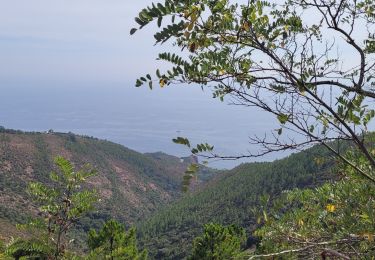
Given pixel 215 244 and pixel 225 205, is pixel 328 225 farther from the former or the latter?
pixel 225 205

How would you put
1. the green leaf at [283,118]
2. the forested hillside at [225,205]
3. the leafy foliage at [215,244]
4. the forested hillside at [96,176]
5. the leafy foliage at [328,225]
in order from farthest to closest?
the forested hillside at [96,176]
the forested hillside at [225,205]
the leafy foliage at [215,244]
the leafy foliage at [328,225]
the green leaf at [283,118]

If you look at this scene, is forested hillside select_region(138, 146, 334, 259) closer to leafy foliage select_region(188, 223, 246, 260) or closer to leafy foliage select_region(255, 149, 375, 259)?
leafy foliage select_region(188, 223, 246, 260)

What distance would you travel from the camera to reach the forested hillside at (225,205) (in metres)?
57.3

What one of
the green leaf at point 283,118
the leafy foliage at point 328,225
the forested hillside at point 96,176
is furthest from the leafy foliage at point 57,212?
the forested hillside at point 96,176

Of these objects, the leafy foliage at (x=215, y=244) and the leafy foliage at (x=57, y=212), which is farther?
the leafy foliage at (x=215, y=244)

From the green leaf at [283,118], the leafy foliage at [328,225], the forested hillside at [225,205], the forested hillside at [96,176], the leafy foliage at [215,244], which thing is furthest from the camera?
the forested hillside at [96,176]

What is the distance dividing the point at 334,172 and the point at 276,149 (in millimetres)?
1921

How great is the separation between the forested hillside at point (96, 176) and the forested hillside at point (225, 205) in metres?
6.43

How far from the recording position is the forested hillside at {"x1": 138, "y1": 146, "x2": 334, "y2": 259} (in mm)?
57312

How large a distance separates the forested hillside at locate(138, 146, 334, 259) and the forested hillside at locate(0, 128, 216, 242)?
21.1ft

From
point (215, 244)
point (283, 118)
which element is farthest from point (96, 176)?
point (283, 118)

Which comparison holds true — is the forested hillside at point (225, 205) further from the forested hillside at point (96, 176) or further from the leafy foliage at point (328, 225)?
the leafy foliage at point (328, 225)

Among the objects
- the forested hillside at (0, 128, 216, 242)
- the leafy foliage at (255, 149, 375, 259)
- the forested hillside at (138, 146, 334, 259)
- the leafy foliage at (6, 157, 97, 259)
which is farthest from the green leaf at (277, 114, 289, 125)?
the forested hillside at (0, 128, 216, 242)

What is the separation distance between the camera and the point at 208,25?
322 cm
